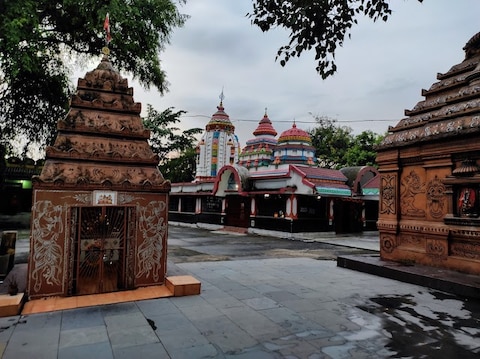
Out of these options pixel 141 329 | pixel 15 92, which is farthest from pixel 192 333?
pixel 15 92

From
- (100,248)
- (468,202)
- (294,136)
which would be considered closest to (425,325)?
(468,202)

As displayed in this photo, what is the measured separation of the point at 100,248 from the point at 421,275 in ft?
22.0

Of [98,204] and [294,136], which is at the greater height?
[294,136]

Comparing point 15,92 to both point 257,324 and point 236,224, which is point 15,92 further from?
point 257,324

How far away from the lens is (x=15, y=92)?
1617 cm

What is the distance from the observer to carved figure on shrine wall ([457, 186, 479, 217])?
7367 millimetres

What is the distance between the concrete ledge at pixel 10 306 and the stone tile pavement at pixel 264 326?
0.11m

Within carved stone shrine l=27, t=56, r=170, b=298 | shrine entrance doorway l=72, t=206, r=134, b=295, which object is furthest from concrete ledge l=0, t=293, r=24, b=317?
shrine entrance doorway l=72, t=206, r=134, b=295

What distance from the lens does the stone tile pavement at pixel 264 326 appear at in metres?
3.95

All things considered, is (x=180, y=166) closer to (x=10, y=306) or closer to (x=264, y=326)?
(x=10, y=306)

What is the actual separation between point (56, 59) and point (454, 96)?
56.0ft

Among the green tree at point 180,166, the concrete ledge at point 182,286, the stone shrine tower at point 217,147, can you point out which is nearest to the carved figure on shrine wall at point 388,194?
the concrete ledge at point 182,286

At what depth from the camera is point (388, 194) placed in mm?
9445

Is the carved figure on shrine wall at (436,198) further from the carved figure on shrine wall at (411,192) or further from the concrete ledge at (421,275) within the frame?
the concrete ledge at (421,275)
